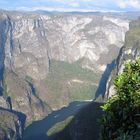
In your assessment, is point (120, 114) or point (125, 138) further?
point (120, 114)

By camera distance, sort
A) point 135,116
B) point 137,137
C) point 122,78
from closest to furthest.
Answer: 1. point 137,137
2. point 135,116
3. point 122,78

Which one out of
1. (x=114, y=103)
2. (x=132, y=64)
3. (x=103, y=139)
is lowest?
(x=103, y=139)

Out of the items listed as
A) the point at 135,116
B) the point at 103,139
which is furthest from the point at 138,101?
the point at 103,139

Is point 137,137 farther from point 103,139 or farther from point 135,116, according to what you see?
point 103,139

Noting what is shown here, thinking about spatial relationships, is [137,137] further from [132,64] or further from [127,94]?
[132,64]

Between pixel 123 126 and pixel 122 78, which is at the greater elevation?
pixel 122 78

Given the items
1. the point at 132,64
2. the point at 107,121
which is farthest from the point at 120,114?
the point at 132,64

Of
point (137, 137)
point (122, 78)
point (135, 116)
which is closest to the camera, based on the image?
point (137, 137)
